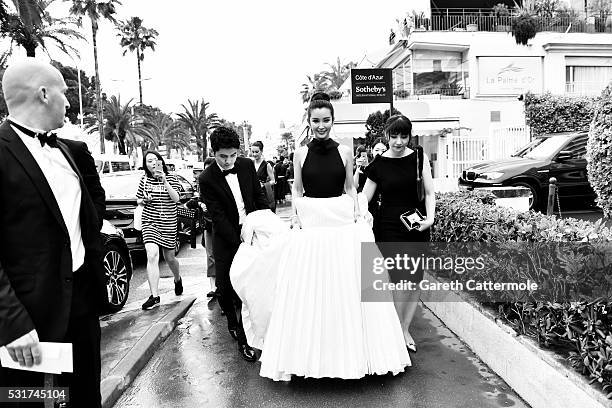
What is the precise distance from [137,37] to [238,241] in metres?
55.3

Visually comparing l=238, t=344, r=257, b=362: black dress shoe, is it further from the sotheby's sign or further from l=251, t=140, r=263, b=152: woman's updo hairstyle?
the sotheby's sign

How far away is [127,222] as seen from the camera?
8711mm

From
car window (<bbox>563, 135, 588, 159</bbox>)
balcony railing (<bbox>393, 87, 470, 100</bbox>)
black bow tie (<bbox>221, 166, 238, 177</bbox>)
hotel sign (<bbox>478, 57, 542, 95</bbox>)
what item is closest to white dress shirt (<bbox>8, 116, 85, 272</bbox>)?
black bow tie (<bbox>221, 166, 238, 177</bbox>)

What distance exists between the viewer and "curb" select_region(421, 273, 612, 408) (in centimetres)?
283

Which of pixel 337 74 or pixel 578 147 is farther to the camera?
pixel 337 74

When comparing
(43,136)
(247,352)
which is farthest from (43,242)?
(247,352)

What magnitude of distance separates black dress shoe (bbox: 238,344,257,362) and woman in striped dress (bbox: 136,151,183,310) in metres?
1.98

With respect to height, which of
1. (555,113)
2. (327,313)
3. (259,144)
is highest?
(555,113)

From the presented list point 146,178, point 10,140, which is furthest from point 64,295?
point 146,178

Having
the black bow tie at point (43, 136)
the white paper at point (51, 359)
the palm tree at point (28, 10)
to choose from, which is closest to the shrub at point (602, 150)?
the black bow tie at point (43, 136)

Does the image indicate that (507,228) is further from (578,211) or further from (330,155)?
(578,211)

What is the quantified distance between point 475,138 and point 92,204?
51.9 feet

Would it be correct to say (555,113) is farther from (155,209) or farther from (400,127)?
(155,209)

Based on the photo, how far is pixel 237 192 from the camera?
15.5 feet
